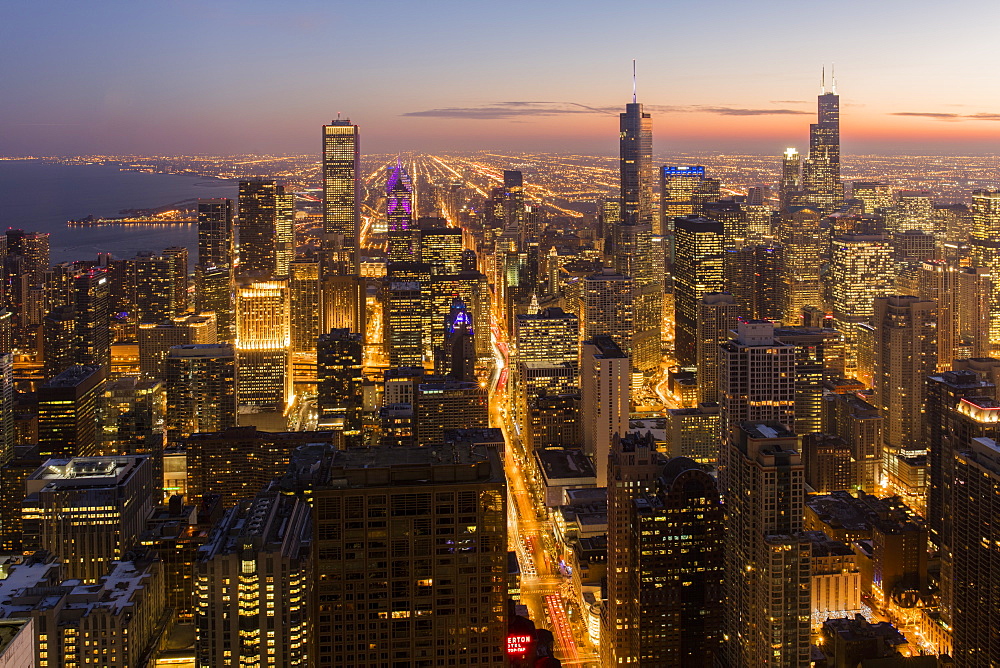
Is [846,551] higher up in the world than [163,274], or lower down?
lower down

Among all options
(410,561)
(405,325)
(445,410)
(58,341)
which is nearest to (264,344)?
(405,325)

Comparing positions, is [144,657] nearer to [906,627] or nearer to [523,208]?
[906,627]

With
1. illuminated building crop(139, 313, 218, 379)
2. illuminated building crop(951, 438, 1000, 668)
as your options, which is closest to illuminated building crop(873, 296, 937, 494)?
illuminated building crop(951, 438, 1000, 668)

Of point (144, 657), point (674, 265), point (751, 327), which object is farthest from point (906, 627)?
point (674, 265)

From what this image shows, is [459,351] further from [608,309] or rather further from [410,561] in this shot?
[410,561]

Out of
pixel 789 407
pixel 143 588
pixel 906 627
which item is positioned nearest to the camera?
pixel 143 588

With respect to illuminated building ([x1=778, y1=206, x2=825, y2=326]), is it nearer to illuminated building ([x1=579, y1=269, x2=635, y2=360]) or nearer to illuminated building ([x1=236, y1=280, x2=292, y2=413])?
illuminated building ([x1=579, y1=269, x2=635, y2=360])

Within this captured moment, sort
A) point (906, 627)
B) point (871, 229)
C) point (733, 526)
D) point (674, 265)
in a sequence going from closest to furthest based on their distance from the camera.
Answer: point (733, 526) < point (906, 627) < point (674, 265) < point (871, 229)
